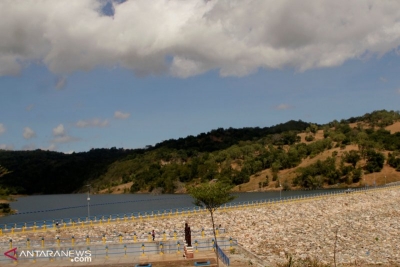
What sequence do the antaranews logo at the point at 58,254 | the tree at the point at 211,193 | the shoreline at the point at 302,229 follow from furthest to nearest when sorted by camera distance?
the shoreline at the point at 302,229 → the tree at the point at 211,193 → the antaranews logo at the point at 58,254

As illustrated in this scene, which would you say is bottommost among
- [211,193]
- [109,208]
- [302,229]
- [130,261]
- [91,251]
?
[302,229]

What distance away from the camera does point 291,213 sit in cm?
6397

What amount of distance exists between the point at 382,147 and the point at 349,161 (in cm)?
1994

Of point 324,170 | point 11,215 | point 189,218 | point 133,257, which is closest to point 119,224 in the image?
point 189,218

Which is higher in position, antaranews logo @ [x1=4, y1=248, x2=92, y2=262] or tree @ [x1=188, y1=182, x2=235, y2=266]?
tree @ [x1=188, y1=182, x2=235, y2=266]

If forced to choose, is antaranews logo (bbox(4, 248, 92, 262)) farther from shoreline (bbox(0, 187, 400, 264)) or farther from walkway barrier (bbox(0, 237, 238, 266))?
shoreline (bbox(0, 187, 400, 264))

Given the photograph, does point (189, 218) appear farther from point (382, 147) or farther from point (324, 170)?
point (382, 147)

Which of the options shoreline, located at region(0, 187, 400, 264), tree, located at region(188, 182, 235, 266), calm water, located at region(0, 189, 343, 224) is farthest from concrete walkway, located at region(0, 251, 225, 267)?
calm water, located at region(0, 189, 343, 224)

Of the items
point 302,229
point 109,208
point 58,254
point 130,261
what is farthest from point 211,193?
point 109,208

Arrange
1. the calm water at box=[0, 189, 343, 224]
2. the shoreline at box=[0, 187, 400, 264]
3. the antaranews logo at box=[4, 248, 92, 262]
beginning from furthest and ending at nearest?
1. the calm water at box=[0, 189, 343, 224]
2. the shoreline at box=[0, 187, 400, 264]
3. the antaranews logo at box=[4, 248, 92, 262]

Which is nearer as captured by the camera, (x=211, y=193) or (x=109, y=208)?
(x=211, y=193)

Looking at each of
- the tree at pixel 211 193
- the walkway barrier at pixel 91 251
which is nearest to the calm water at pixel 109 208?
the walkway barrier at pixel 91 251

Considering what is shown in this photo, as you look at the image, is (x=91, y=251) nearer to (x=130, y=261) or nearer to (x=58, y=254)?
(x=58, y=254)

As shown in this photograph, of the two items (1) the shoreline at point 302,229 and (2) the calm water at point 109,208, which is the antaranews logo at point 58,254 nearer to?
(1) the shoreline at point 302,229
